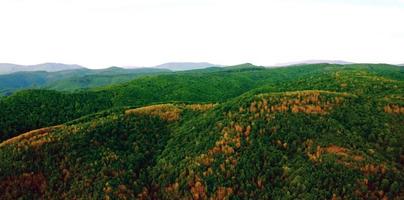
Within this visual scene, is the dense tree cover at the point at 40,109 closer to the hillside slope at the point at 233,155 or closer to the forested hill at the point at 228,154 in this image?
the forested hill at the point at 228,154

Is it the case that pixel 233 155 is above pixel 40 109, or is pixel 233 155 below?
above

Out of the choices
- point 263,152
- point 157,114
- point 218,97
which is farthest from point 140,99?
point 263,152

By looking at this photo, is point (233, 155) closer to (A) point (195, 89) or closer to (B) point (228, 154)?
(B) point (228, 154)

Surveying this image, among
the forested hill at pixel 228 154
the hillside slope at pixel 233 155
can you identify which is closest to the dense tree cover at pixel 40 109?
the forested hill at pixel 228 154

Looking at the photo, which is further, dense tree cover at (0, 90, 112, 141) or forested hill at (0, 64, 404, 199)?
dense tree cover at (0, 90, 112, 141)

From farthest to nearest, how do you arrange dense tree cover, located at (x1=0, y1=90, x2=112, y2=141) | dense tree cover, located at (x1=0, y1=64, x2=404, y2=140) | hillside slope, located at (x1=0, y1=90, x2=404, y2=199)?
dense tree cover, located at (x1=0, y1=90, x2=112, y2=141)
dense tree cover, located at (x1=0, y1=64, x2=404, y2=140)
hillside slope, located at (x1=0, y1=90, x2=404, y2=199)

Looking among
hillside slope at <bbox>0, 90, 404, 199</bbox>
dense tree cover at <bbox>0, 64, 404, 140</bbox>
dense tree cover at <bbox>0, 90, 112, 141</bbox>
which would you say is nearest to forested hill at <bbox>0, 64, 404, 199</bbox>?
hillside slope at <bbox>0, 90, 404, 199</bbox>

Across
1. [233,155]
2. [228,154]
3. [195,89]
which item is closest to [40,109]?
[228,154]

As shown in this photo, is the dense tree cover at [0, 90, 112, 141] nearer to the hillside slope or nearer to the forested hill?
the forested hill
